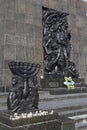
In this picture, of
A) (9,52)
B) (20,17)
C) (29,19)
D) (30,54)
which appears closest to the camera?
(9,52)

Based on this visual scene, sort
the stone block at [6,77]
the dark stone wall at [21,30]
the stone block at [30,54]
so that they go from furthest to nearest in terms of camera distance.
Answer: the stone block at [30,54] → the dark stone wall at [21,30] → the stone block at [6,77]

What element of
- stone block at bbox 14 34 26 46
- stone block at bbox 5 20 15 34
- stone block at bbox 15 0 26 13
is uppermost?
stone block at bbox 15 0 26 13

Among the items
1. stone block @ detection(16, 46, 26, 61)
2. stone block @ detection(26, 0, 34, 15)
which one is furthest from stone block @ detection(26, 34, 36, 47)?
stone block @ detection(26, 0, 34, 15)

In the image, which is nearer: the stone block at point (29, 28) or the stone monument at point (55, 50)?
the stone block at point (29, 28)

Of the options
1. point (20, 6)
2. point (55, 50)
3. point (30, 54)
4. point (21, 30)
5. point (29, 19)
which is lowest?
point (30, 54)

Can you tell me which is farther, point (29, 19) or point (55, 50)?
point (55, 50)

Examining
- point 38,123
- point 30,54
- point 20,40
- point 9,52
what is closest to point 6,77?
point 9,52

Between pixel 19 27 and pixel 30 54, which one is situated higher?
pixel 19 27

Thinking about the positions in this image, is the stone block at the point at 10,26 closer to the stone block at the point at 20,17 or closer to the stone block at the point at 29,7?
the stone block at the point at 20,17

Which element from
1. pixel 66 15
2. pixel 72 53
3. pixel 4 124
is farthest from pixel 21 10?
pixel 4 124

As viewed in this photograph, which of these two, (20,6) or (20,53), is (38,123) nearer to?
(20,53)

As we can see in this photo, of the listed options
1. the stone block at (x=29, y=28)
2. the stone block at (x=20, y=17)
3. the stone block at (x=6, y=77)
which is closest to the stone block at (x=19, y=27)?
the stone block at (x=20, y=17)

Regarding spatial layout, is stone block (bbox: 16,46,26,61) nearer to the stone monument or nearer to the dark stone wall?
the dark stone wall

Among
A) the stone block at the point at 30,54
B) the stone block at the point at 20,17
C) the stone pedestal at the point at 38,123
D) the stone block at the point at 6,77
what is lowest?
the stone pedestal at the point at 38,123
